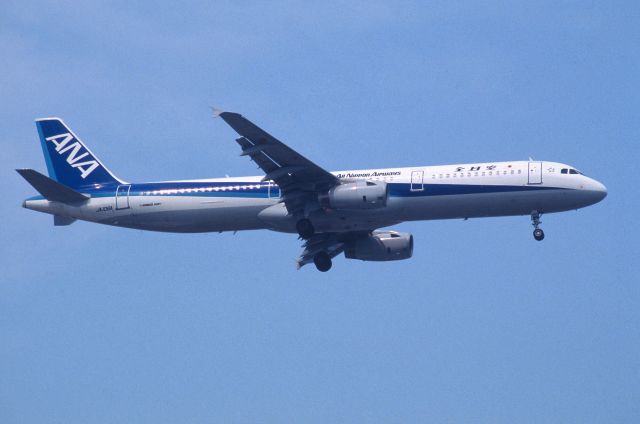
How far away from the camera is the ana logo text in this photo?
6444cm

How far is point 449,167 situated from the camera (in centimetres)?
5738

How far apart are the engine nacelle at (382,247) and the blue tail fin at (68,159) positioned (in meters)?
14.5

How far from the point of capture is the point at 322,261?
64062 mm

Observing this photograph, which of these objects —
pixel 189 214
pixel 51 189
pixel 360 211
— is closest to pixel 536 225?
pixel 360 211

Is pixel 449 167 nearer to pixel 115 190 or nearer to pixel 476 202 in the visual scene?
pixel 476 202

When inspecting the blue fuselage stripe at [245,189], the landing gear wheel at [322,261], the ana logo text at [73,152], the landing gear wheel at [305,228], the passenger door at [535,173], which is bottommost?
the landing gear wheel at [322,261]

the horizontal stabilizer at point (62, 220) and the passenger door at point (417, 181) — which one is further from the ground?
the passenger door at point (417, 181)

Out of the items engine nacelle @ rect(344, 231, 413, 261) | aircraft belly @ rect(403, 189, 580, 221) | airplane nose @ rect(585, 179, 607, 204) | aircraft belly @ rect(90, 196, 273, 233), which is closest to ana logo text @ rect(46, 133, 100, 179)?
aircraft belly @ rect(90, 196, 273, 233)

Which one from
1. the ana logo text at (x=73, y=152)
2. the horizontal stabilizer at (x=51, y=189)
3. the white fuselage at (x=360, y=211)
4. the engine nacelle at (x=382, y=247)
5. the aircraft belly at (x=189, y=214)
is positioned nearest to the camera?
the white fuselage at (x=360, y=211)

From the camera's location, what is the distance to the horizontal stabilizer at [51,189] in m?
58.2

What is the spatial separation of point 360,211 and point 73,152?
1926 cm

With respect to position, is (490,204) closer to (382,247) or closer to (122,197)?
(382,247)

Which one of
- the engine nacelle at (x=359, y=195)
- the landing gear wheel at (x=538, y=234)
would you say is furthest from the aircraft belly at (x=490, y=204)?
the engine nacelle at (x=359, y=195)

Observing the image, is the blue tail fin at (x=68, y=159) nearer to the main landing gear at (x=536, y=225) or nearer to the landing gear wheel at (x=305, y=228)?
the landing gear wheel at (x=305, y=228)
